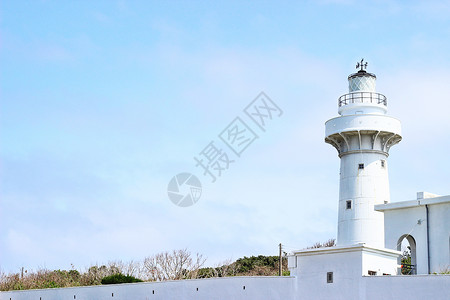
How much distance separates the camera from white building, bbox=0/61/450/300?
2175 centimetres

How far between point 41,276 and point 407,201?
25961 millimetres

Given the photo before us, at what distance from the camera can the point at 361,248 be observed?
21766 millimetres

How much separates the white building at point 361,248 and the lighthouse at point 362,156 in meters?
0.05

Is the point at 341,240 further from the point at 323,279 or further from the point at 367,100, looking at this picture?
the point at 323,279

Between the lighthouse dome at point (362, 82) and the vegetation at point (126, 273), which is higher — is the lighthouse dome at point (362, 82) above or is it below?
above

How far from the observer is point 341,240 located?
32.3 metres

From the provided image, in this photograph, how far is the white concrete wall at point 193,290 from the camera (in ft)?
76.7

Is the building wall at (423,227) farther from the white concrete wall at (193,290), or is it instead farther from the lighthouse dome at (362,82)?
the lighthouse dome at (362,82)

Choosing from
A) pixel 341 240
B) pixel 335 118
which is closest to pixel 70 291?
pixel 341 240

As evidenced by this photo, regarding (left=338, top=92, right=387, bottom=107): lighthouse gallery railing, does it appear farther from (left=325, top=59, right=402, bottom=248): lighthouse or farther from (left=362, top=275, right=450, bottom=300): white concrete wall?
(left=362, top=275, right=450, bottom=300): white concrete wall

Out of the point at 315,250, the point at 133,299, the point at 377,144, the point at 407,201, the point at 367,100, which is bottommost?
the point at 133,299

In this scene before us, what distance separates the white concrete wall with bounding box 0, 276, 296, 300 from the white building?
0.11 ft

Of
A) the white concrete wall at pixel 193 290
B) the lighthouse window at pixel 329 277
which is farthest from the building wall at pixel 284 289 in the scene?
the lighthouse window at pixel 329 277

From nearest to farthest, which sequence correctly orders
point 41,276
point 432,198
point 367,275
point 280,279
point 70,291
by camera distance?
point 367,275 < point 280,279 < point 432,198 < point 70,291 < point 41,276
